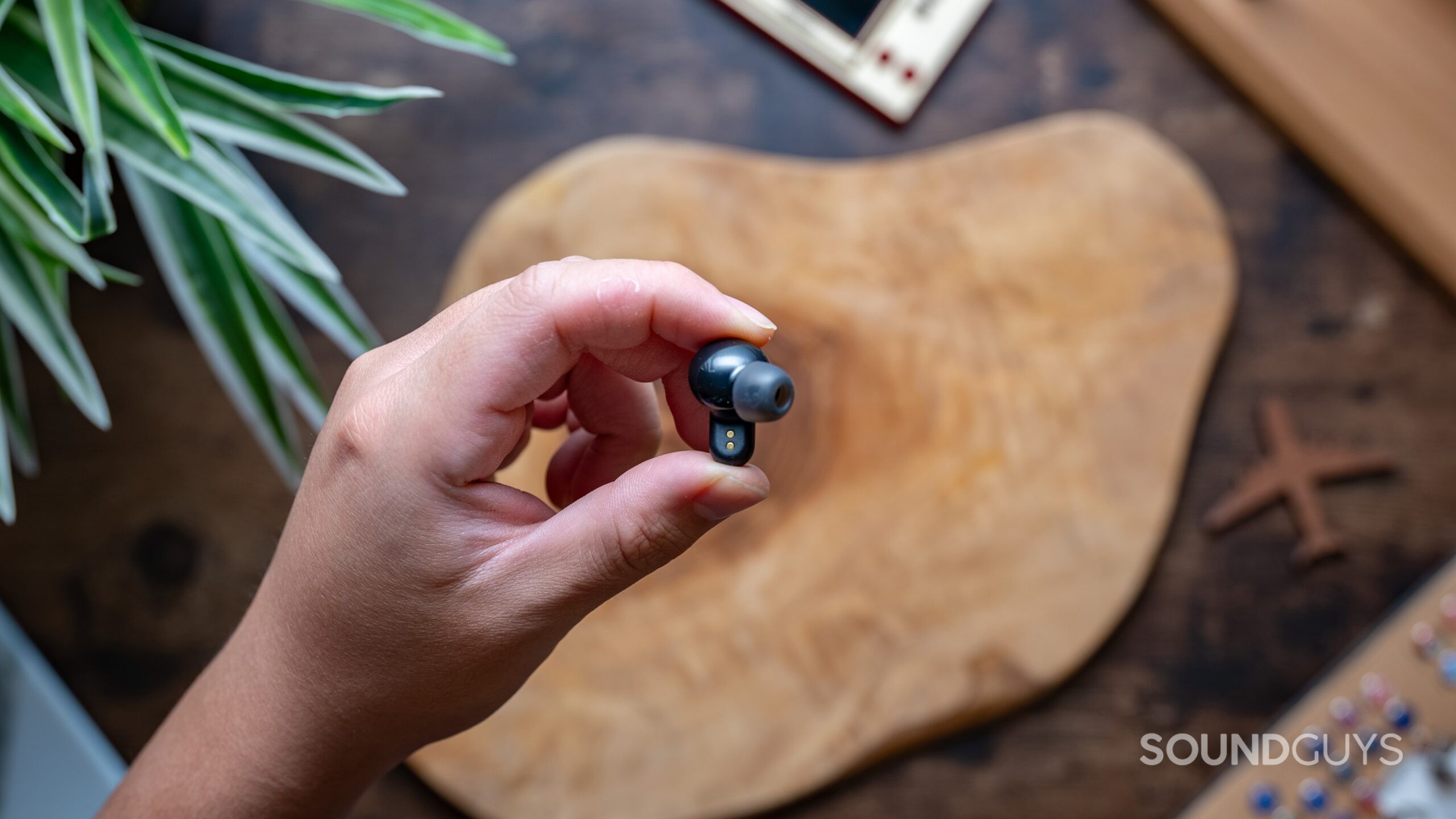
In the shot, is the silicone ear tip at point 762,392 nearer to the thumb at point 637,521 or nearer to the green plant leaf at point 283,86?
the thumb at point 637,521

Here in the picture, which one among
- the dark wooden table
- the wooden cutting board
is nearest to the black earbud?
the wooden cutting board

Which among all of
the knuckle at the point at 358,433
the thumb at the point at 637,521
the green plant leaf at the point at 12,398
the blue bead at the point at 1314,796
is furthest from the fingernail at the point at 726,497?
the blue bead at the point at 1314,796

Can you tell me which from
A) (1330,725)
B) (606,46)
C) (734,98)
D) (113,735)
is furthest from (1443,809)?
(113,735)

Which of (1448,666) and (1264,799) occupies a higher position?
(1448,666)

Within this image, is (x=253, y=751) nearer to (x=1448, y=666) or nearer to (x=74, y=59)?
(x=74, y=59)

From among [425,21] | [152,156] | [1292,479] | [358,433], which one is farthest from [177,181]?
[1292,479]

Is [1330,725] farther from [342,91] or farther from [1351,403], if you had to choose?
[342,91]

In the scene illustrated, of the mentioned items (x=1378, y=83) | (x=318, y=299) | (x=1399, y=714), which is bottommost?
(x=318, y=299)
